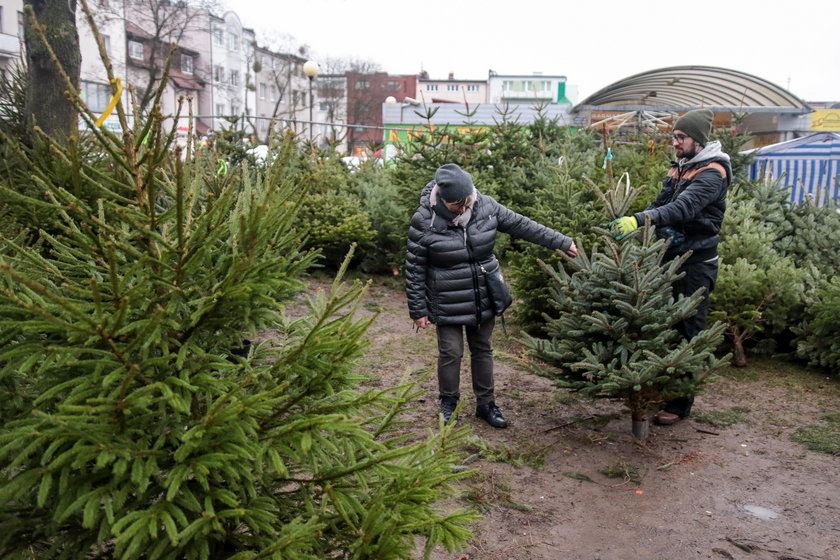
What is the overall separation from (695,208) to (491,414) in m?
2.01

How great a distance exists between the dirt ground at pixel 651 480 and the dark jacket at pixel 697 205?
1333mm

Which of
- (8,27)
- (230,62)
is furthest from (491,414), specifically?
(230,62)

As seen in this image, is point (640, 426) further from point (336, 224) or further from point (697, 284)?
point (336, 224)

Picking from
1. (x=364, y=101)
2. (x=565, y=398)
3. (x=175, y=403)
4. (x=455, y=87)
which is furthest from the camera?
(x=455, y=87)

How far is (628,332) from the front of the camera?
433 cm

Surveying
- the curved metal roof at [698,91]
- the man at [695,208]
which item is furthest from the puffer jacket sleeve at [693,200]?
the curved metal roof at [698,91]

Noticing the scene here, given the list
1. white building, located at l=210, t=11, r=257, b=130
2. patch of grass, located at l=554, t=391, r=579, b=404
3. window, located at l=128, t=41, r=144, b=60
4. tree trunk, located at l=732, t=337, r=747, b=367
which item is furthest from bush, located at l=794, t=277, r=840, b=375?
white building, located at l=210, t=11, r=257, b=130

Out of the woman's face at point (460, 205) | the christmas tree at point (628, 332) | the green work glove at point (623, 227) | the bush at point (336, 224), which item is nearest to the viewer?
the christmas tree at point (628, 332)

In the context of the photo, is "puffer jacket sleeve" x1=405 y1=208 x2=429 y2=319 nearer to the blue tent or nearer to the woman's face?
the woman's face

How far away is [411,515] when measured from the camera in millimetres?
2111

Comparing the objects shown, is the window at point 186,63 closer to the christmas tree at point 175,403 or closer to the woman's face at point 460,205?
the woman's face at point 460,205

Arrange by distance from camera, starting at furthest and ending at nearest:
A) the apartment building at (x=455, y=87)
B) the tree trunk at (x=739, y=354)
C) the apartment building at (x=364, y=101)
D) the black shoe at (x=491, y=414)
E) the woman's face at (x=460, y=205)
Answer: the apartment building at (x=455, y=87), the apartment building at (x=364, y=101), the tree trunk at (x=739, y=354), the black shoe at (x=491, y=414), the woman's face at (x=460, y=205)

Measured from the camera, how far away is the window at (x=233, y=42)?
6309 cm

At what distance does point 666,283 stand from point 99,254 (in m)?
3.38
